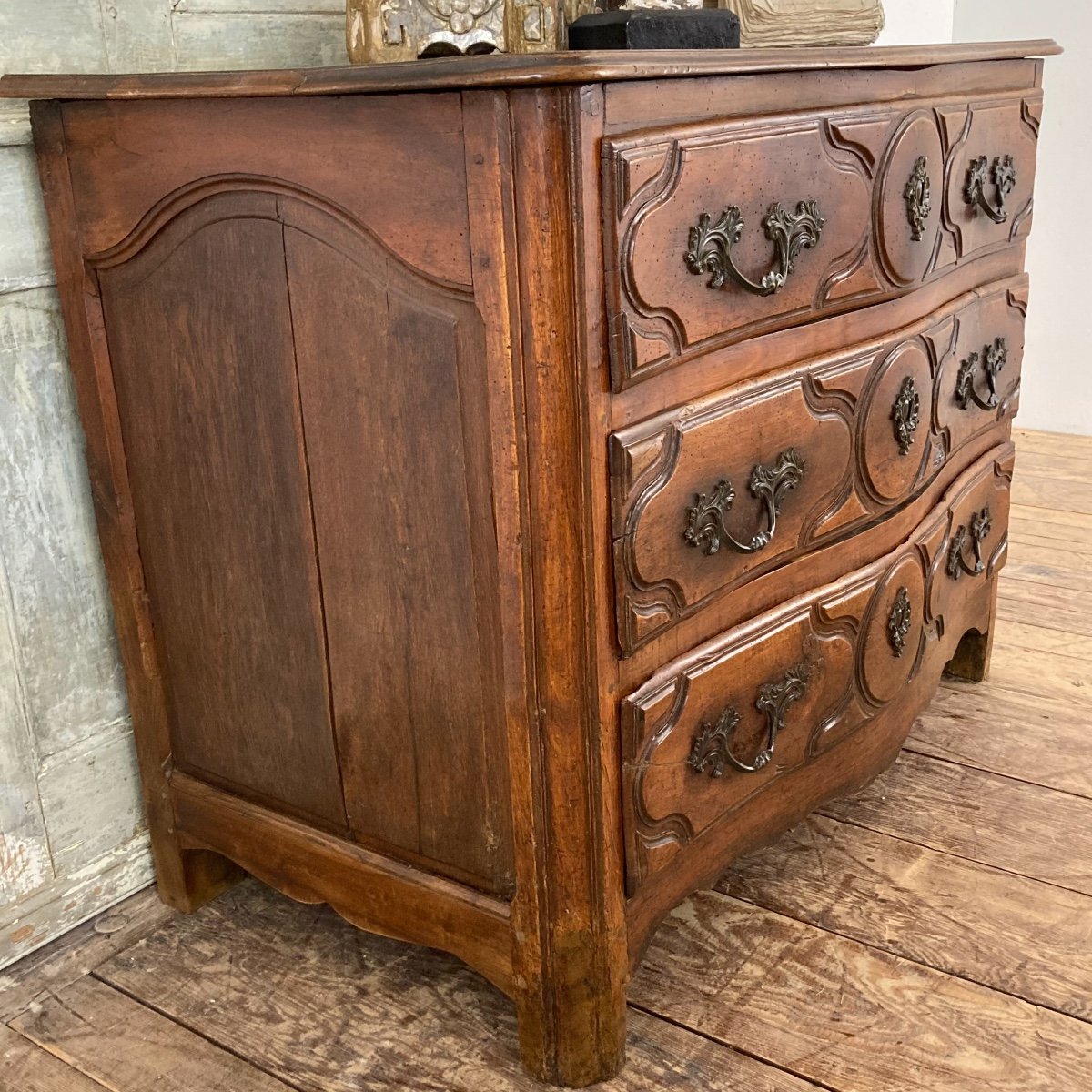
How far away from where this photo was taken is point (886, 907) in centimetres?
170

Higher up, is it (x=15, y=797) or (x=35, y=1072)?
(x=15, y=797)

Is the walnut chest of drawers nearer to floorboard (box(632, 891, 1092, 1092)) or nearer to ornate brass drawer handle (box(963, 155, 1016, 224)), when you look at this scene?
ornate brass drawer handle (box(963, 155, 1016, 224))

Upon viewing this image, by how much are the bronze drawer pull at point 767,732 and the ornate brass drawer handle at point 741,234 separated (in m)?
0.47

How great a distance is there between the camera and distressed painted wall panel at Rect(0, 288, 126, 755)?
155 cm

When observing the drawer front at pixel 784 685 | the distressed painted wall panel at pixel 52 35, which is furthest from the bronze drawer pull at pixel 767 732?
the distressed painted wall panel at pixel 52 35

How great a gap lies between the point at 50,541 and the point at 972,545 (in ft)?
4.54

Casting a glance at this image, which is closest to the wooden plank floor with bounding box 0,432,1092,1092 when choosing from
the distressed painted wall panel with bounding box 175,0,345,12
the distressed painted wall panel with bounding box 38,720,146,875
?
the distressed painted wall panel with bounding box 38,720,146,875

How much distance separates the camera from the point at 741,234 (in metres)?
1.28

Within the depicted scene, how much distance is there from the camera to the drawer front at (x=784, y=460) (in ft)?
4.11

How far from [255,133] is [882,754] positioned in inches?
47.5

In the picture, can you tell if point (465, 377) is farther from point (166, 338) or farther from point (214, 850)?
point (214, 850)

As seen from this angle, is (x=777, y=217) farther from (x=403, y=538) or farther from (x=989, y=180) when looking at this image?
(x=989, y=180)

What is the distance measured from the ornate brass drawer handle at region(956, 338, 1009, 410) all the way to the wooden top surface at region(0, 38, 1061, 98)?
1.59 feet

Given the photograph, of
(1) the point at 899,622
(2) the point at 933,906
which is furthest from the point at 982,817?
(1) the point at 899,622
